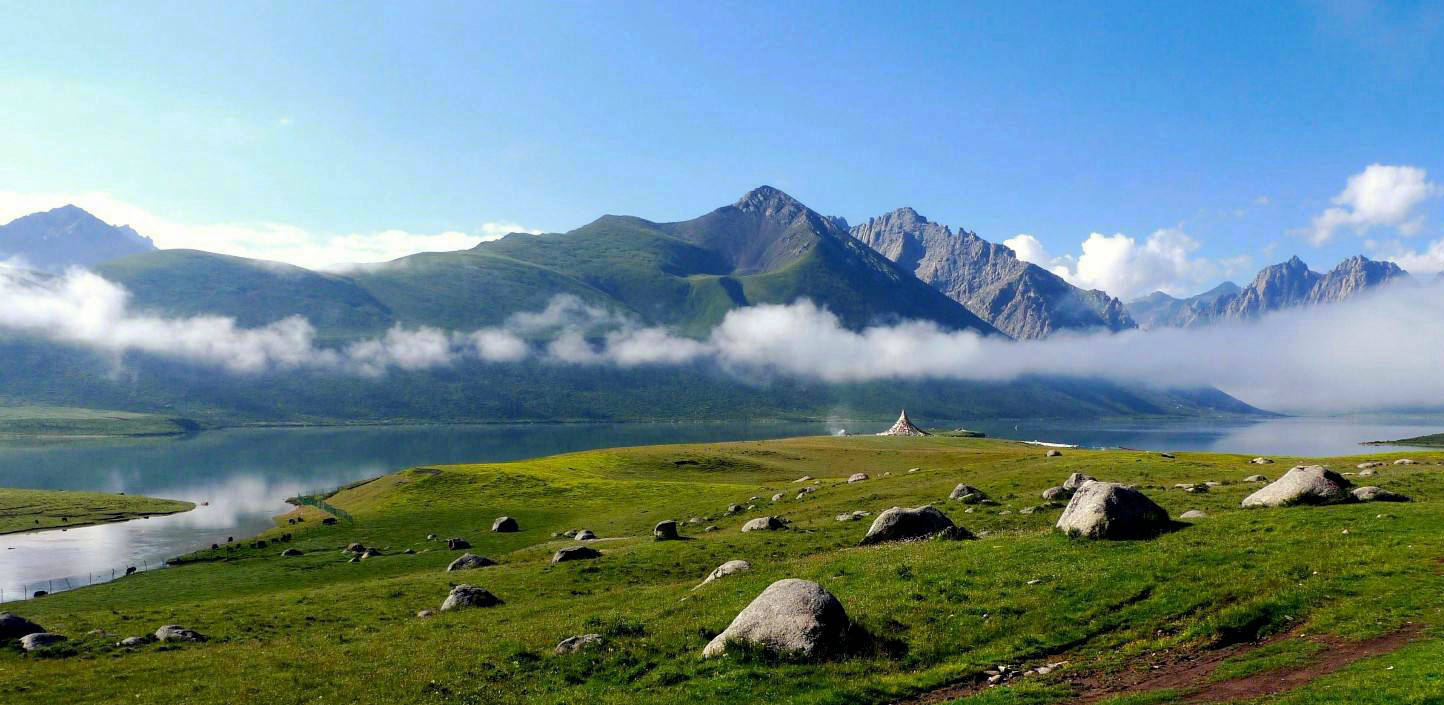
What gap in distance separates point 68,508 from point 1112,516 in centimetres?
16105

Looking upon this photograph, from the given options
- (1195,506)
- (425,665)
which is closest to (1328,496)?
(1195,506)

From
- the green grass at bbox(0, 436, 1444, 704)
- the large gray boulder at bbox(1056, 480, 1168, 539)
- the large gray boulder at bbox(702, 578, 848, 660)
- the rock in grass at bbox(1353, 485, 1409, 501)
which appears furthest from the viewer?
the rock in grass at bbox(1353, 485, 1409, 501)

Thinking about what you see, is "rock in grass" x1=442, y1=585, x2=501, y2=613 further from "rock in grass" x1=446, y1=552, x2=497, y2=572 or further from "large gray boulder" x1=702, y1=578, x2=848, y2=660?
"large gray boulder" x1=702, y1=578, x2=848, y2=660

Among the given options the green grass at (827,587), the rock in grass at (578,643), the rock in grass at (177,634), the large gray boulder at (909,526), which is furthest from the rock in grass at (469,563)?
the rock in grass at (578,643)

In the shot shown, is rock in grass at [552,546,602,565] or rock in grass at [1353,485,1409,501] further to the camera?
rock in grass at [552,546,602,565]

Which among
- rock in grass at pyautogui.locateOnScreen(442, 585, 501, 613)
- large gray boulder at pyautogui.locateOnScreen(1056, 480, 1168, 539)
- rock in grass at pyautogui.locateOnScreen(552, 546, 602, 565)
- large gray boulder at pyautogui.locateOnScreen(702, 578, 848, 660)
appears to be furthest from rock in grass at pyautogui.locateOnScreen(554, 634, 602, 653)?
rock in grass at pyautogui.locateOnScreen(552, 546, 602, 565)

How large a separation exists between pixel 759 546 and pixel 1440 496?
1787 inches

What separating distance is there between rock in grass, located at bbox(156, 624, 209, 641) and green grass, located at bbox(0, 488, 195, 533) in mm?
98846

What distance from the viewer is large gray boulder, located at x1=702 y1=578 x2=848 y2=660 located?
24828 mm

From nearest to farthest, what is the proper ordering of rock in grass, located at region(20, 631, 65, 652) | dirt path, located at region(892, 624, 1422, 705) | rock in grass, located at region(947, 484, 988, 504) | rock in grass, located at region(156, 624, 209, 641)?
1. dirt path, located at region(892, 624, 1422, 705)
2. rock in grass, located at region(20, 631, 65, 652)
3. rock in grass, located at region(156, 624, 209, 641)
4. rock in grass, located at region(947, 484, 988, 504)

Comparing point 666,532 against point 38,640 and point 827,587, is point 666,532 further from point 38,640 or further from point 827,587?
point 38,640

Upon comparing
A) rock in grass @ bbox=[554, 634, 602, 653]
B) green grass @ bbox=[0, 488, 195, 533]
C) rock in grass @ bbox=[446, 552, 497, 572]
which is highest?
rock in grass @ bbox=[554, 634, 602, 653]

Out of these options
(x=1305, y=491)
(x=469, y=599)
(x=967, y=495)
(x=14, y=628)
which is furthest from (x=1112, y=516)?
(x=14, y=628)

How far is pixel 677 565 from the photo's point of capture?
49.6 m
